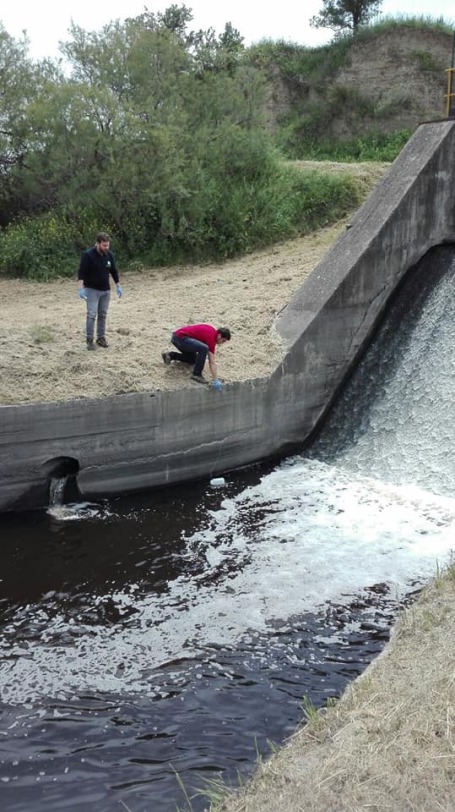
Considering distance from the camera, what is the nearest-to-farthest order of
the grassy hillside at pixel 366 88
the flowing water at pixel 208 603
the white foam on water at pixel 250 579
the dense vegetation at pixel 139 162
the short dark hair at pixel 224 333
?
1. the flowing water at pixel 208 603
2. the white foam on water at pixel 250 579
3. the short dark hair at pixel 224 333
4. the dense vegetation at pixel 139 162
5. the grassy hillside at pixel 366 88

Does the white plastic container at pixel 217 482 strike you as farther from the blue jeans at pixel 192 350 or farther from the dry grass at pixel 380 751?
the dry grass at pixel 380 751

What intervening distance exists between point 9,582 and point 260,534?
2.87 meters

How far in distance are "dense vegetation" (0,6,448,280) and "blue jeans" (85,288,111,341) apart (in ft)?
19.2

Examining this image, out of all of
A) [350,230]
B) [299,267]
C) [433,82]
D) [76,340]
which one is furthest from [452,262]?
[433,82]

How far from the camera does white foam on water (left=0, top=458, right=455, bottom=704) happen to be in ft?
20.1

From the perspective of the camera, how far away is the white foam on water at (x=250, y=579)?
6.12 meters

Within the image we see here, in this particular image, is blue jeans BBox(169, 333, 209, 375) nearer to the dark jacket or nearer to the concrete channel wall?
the concrete channel wall

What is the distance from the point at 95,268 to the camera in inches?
379

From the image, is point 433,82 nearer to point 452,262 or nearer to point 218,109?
point 218,109

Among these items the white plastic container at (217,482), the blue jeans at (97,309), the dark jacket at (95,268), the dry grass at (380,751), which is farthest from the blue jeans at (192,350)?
the dry grass at (380,751)

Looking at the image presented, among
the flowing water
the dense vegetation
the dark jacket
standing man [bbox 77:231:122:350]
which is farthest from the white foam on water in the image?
the dense vegetation

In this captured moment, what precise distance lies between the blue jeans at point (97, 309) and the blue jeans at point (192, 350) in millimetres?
1046

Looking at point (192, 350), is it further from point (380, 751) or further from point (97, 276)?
point (380, 751)

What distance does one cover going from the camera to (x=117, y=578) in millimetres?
7715
